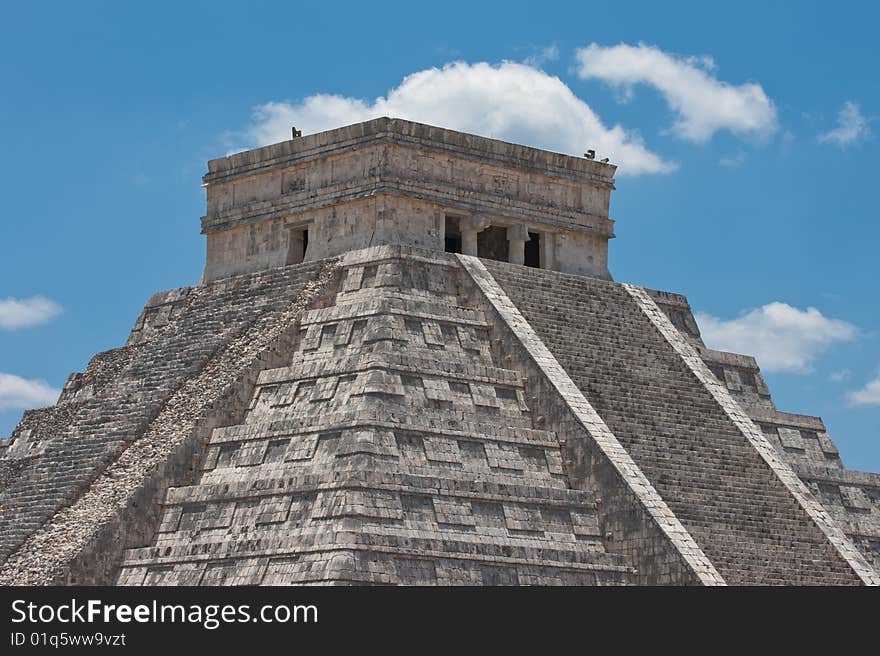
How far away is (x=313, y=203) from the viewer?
32.5 meters

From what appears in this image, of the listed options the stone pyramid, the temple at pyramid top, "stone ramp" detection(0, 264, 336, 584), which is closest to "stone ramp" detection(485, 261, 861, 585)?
the stone pyramid

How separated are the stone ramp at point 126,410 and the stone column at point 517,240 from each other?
11.7 feet

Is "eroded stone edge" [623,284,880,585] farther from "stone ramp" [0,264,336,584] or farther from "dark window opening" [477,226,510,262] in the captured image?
"stone ramp" [0,264,336,584]

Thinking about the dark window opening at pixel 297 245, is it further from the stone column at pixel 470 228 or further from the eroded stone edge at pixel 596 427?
the eroded stone edge at pixel 596 427

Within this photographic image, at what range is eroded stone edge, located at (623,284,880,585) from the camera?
94.3 feet

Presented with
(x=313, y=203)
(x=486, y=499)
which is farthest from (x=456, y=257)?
(x=486, y=499)

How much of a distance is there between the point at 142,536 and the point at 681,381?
9.08m

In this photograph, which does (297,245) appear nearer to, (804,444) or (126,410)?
(126,410)

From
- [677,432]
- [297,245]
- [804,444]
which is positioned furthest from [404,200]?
[804,444]

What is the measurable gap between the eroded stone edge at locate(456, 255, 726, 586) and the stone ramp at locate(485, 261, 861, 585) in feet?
1.35

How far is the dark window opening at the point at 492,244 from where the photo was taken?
34.2 m

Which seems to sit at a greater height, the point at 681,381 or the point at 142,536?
the point at 681,381
